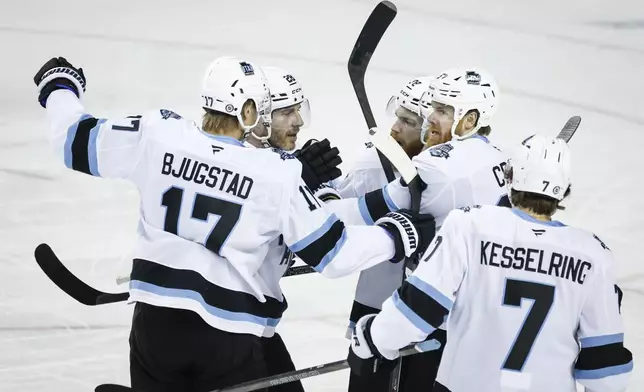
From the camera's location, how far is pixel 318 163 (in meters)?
2.90

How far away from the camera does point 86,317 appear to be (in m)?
3.76

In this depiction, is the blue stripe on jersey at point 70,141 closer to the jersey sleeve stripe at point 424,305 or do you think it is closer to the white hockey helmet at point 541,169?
the jersey sleeve stripe at point 424,305

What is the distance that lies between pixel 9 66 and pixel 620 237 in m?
3.30

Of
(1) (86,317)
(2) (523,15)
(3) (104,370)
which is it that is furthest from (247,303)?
(2) (523,15)

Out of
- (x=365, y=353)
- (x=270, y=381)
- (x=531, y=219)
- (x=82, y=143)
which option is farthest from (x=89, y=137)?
(x=531, y=219)

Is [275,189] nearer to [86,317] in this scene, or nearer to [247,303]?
[247,303]

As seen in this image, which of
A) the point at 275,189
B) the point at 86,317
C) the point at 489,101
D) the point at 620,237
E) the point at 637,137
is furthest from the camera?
the point at 637,137

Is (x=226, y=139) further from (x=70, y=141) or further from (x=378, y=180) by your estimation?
(x=378, y=180)

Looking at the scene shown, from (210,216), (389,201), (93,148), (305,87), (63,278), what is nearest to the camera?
(210,216)

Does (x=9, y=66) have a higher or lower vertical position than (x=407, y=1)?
lower

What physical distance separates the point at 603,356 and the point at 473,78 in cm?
93

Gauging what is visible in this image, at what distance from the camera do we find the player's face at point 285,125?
312cm

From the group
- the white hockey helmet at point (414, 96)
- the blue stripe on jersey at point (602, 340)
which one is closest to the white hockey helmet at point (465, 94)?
the white hockey helmet at point (414, 96)

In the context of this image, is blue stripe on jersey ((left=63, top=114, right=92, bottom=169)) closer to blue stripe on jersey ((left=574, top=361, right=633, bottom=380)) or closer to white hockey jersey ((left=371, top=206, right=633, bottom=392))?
white hockey jersey ((left=371, top=206, right=633, bottom=392))
